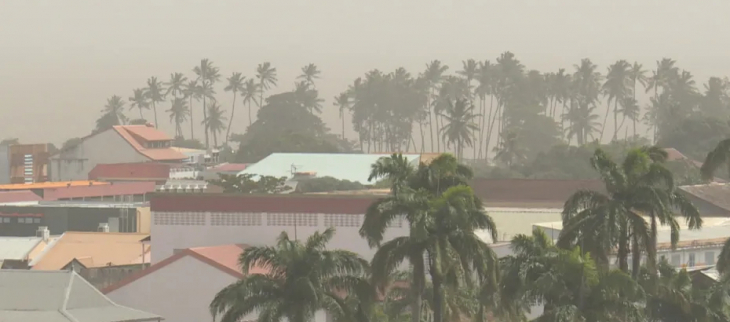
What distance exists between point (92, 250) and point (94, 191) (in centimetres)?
6137

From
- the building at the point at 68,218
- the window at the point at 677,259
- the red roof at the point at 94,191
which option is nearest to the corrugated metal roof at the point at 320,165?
the red roof at the point at 94,191

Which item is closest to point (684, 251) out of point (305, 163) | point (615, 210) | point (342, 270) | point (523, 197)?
point (615, 210)

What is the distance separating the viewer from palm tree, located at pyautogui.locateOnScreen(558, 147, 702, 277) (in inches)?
2290

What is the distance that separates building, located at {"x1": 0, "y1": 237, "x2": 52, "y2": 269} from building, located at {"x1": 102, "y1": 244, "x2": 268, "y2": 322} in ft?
78.2

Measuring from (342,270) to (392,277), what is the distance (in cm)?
1137

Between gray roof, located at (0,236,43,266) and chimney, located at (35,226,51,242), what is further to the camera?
chimney, located at (35,226,51,242)

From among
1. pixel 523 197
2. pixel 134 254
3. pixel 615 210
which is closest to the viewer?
pixel 615 210

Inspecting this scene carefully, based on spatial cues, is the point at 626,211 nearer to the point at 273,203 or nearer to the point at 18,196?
the point at 273,203

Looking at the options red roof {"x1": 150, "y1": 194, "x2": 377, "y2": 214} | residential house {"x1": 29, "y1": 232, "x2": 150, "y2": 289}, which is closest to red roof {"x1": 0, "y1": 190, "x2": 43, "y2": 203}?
residential house {"x1": 29, "y1": 232, "x2": 150, "y2": 289}

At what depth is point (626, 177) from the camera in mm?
59375

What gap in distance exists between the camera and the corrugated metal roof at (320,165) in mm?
167125

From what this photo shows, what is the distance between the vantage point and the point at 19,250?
106 m

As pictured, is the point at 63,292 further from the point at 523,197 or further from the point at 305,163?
the point at 305,163

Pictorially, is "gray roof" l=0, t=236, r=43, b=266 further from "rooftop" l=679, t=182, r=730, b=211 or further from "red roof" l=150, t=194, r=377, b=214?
"rooftop" l=679, t=182, r=730, b=211
